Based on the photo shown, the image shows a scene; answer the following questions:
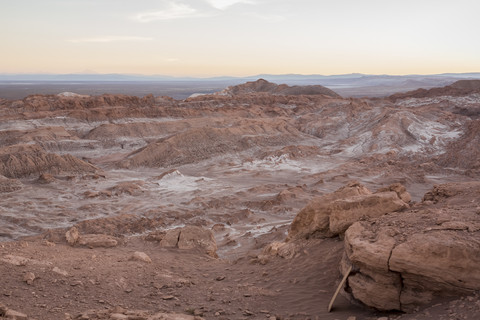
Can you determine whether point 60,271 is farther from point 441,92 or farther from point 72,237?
point 441,92

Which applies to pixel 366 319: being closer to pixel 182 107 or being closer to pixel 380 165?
pixel 380 165

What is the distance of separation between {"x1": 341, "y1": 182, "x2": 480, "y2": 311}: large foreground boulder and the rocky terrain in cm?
2

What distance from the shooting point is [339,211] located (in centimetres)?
761

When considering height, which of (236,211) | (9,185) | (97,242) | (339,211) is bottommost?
(236,211)

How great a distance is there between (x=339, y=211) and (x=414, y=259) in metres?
2.67

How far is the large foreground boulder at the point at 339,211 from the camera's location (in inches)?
295

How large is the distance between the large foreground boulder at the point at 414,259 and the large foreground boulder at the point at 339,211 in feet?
4.36

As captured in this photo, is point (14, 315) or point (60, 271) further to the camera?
point (60, 271)

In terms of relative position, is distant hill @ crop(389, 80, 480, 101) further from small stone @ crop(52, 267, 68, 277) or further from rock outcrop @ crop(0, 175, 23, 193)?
small stone @ crop(52, 267, 68, 277)

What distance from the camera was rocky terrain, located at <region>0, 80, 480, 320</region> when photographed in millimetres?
5215

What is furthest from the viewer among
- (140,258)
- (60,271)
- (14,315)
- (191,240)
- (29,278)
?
(191,240)

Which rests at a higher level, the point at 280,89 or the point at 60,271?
the point at 280,89

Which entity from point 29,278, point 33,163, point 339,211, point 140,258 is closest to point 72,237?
point 140,258

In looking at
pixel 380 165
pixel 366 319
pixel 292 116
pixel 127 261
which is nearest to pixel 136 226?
pixel 127 261
